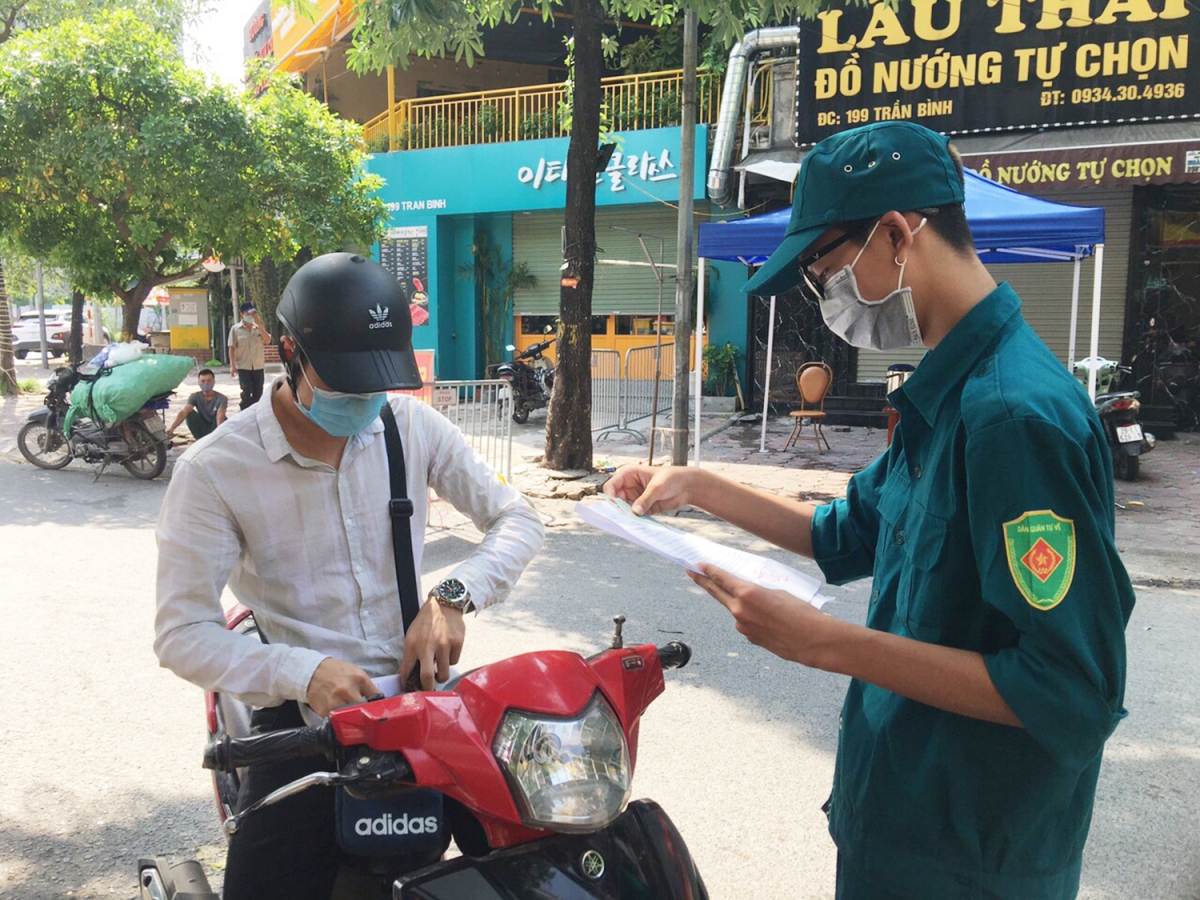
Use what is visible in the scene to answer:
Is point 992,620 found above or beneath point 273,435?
beneath

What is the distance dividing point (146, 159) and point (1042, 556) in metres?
12.2

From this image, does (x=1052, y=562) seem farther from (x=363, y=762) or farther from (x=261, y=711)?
(x=261, y=711)

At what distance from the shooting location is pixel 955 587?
1.30 m

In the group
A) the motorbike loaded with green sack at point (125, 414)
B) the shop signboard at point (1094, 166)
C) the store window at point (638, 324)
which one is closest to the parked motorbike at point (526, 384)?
the store window at point (638, 324)

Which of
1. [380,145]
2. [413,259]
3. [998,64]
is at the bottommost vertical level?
[413,259]

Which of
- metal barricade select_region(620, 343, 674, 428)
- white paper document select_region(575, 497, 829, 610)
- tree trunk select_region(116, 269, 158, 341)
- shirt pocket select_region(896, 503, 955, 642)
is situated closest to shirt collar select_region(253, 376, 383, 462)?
white paper document select_region(575, 497, 829, 610)

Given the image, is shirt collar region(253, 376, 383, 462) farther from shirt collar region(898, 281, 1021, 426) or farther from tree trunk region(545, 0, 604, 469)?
tree trunk region(545, 0, 604, 469)

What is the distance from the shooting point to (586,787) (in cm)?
145

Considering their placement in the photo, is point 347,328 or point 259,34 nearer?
point 347,328

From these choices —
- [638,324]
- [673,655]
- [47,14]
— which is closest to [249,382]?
[638,324]

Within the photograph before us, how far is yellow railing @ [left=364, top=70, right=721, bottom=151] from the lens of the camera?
51.2 feet

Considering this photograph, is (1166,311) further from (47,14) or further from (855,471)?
(47,14)

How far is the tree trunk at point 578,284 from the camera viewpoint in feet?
31.3

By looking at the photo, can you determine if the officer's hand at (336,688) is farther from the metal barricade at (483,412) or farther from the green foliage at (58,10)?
the green foliage at (58,10)
